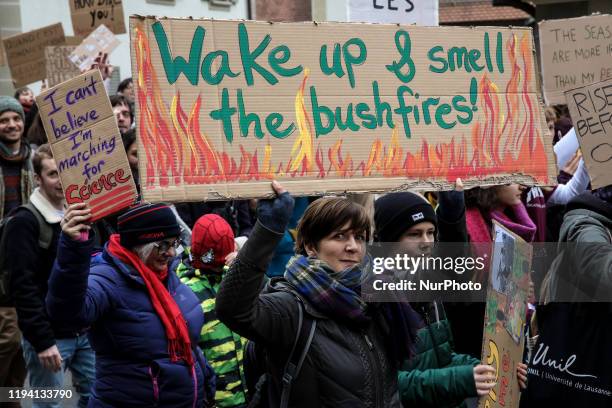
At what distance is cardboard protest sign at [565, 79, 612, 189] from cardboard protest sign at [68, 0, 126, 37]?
247 inches

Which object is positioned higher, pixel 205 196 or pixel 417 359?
pixel 205 196

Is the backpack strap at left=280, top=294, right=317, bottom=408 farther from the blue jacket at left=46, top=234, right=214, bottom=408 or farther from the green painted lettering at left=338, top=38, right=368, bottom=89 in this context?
the blue jacket at left=46, top=234, right=214, bottom=408

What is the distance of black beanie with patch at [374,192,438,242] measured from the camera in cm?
422

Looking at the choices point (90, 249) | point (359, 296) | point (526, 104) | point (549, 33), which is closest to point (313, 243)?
point (359, 296)

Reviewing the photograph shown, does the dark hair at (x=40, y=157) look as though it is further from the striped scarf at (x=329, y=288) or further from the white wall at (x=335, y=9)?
the white wall at (x=335, y=9)

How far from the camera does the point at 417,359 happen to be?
12.9 feet

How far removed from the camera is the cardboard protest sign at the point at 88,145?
368cm

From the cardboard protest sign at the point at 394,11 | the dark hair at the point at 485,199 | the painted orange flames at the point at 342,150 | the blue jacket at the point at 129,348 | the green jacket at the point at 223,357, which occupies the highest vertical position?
the cardboard protest sign at the point at 394,11

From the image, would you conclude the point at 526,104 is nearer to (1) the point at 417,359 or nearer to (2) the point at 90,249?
(1) the point at 417,359

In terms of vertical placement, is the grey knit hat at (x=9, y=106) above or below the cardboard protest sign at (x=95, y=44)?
below

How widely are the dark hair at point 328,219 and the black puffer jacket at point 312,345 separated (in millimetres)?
286

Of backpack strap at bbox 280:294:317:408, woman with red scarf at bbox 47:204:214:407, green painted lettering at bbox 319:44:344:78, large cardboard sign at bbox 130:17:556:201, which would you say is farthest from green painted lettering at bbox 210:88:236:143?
woman with red scarf at bbox 47:204:214:407

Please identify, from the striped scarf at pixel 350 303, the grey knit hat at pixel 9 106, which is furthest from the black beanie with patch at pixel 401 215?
the grey knit hat at pixel 9 106

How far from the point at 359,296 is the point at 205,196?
2.05ft
